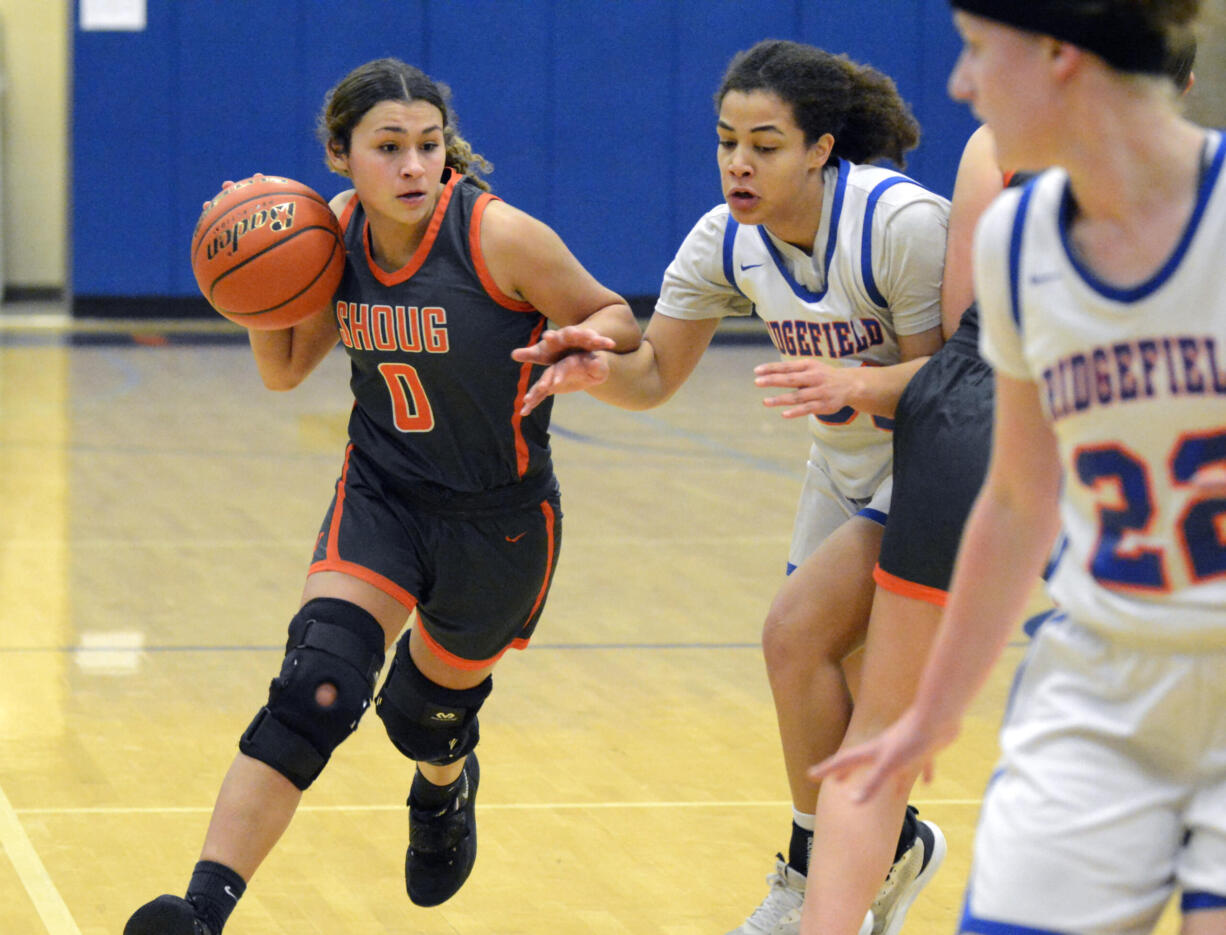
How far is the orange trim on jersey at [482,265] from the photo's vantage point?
332 cm

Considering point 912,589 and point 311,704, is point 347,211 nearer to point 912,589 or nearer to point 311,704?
point 311,704

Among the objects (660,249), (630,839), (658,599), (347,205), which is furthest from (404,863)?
(660,249)

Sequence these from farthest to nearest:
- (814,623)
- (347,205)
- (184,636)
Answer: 1. (184,636)
2. (347,205)
3. (814,623)

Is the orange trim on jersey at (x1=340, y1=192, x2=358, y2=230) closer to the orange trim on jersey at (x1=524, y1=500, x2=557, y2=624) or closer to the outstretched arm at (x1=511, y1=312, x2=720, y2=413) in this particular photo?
the outstretched arm at (x1=511, y1=312, x2=720, y2=413)

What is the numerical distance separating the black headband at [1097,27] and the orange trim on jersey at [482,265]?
70.0 inches

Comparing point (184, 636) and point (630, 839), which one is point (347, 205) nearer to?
point (630, 839)

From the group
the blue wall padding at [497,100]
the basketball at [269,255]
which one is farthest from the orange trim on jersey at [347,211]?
the blue wall padding at [497,100]

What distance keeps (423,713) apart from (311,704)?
431 mm

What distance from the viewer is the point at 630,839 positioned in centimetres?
372

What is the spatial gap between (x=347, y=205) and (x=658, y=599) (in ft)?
8.74

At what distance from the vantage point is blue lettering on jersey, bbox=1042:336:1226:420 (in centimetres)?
163

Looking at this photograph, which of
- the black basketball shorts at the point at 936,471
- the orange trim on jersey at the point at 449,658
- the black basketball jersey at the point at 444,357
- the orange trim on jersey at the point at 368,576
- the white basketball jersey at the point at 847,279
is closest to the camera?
the black basketball shorts at the point at 936,471

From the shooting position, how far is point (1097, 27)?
162 centimetres

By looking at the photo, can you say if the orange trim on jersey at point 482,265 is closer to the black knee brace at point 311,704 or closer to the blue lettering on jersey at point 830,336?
the blue lettering on jersey at point 830,336
